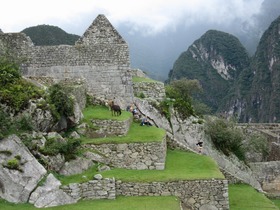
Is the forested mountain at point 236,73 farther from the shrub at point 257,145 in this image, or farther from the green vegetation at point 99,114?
the green vegetation at point 99,114

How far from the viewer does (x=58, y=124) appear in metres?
15.9

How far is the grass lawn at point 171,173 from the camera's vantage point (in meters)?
14.5

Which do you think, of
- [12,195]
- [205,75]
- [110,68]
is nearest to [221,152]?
[110,68]

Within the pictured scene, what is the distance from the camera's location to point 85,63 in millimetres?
22312

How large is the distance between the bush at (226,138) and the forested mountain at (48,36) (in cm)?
1986

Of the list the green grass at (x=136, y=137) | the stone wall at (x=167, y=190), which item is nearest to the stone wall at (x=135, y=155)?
the green grass at (x=136, y=137)

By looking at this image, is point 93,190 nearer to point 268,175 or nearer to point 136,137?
point 136,137

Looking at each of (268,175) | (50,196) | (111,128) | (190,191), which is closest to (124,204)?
(50,196)

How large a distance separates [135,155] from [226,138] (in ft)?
32.7

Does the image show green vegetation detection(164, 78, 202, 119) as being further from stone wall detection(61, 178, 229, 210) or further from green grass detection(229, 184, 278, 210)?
stone wall detection(61, 178, 229, 210)

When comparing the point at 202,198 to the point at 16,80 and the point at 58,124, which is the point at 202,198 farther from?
the point at 16,80

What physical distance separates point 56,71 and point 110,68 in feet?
8.85

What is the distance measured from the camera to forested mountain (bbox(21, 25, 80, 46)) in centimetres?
4106

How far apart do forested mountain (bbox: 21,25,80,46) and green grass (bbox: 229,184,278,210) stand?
24.9 metres
